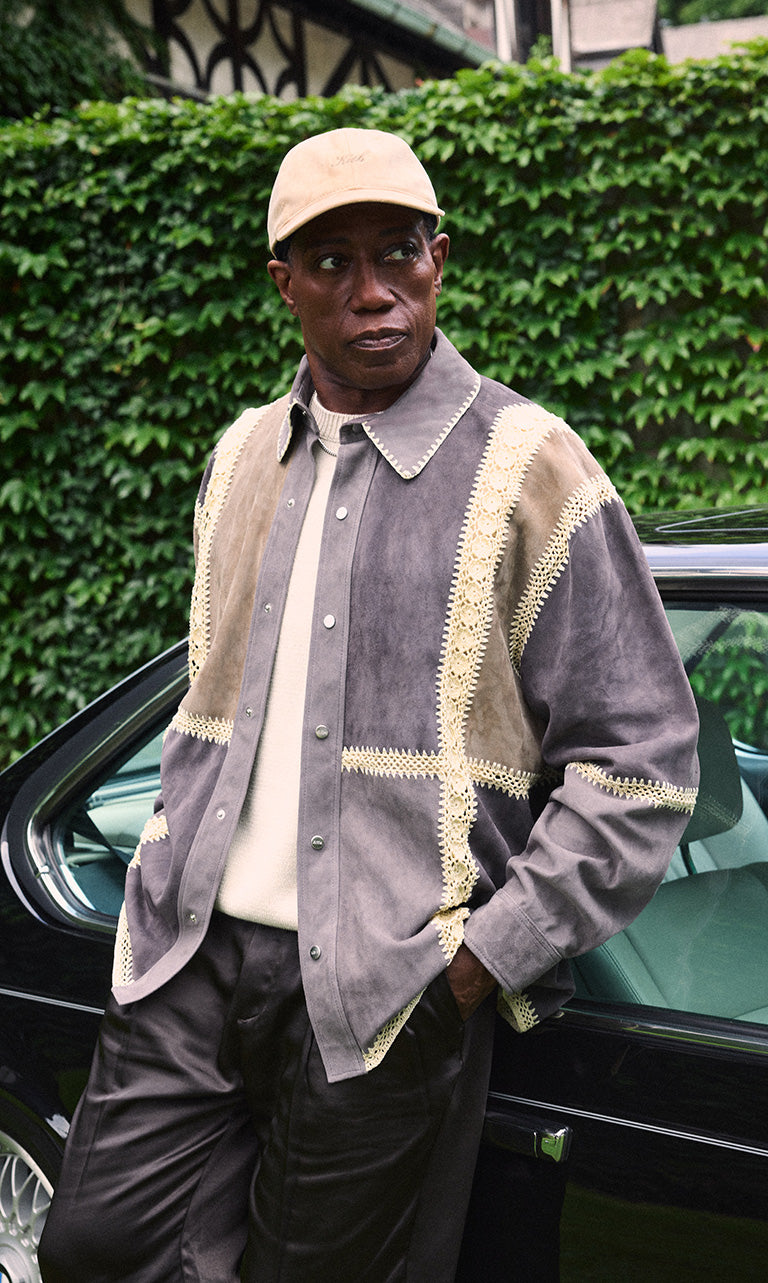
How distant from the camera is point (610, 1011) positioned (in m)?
1.63

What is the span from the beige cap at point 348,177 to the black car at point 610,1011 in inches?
27.0

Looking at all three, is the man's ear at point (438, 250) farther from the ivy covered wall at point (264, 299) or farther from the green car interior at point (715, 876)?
the ivy covered wall at point (264, 299)

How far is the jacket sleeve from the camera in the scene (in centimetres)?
142

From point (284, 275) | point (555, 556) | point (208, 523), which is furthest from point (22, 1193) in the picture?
point (284, 275)

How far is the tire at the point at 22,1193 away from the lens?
2029 millimetres

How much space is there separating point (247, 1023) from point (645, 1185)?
0.53 m

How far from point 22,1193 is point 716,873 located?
1.29 metres


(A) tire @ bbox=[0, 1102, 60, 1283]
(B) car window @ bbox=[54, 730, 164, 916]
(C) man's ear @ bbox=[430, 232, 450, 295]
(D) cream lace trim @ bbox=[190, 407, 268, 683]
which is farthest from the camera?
(B) car window @ bbox=[54, 730, 164, 916]

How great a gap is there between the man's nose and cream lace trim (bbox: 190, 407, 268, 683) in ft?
1.07

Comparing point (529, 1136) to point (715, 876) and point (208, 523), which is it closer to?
point (715, 876)

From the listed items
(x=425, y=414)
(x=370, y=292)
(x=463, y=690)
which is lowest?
(x=463, y=690)

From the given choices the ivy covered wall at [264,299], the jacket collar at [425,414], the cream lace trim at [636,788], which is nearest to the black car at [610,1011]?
the cream lace trim at [636,788]

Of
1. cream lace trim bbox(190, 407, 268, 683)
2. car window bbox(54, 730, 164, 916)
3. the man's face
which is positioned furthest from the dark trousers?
the man's face

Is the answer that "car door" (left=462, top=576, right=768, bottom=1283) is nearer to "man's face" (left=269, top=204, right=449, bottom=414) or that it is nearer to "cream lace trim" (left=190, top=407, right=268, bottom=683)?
"man's face" (left=269, top=204, right=449, bottom=414)
